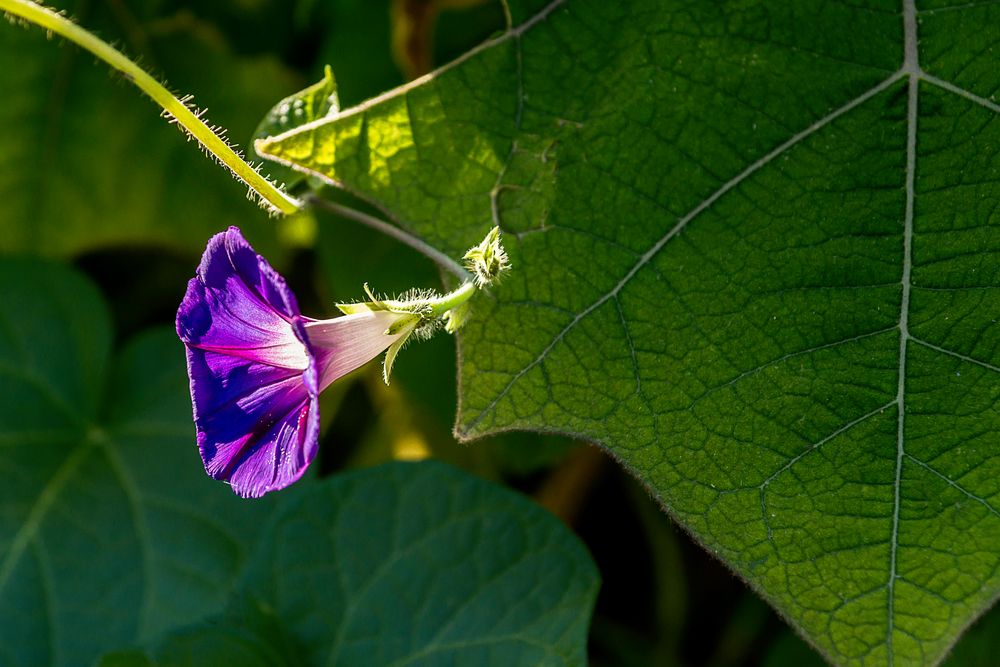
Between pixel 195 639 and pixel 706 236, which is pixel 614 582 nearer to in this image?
pixel 195 639

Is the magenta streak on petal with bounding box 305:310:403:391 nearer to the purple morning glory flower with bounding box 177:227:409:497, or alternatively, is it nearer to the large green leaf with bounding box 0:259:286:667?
the purple morning glory flower with bounding box 177:227:409:497

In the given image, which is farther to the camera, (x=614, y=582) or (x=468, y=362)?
(x=614, y=582)

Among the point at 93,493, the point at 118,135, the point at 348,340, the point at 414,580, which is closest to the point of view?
the point at 348,340

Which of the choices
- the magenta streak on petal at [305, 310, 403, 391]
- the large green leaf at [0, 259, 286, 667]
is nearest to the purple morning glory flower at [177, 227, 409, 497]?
the magenta streak on petal at [305, 310, 403, 391]

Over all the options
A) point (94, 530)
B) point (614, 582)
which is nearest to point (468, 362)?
point (94, 530)

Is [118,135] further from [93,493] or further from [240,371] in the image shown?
[240,371]

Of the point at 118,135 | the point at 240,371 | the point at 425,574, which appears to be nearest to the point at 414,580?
the point at 425,574

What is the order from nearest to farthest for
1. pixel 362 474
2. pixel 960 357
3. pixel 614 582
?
1. pixel 960 357
2. pixel 362 474
3. pixel 614 582
